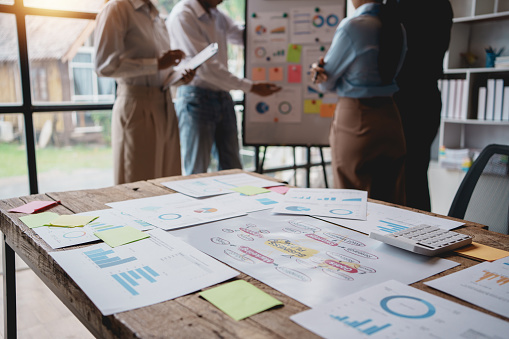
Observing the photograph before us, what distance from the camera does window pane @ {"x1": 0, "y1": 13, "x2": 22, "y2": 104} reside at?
2545 millimetres

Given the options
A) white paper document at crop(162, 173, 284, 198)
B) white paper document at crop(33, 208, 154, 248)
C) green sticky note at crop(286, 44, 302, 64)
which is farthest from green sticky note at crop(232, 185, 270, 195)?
green sticky note at crop(286, 44, 302, 64)

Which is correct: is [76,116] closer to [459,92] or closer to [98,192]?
[98,192]

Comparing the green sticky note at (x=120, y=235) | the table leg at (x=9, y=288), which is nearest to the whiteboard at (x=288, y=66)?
the table leg at (x=9, y=288)

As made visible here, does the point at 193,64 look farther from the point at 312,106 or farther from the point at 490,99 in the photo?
the point at 490,99

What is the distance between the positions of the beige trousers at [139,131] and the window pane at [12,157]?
0.63 meters

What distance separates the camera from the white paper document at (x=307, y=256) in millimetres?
800

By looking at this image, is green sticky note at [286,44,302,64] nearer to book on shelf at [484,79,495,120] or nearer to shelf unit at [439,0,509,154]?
shelf unit at [439,0,509,154]

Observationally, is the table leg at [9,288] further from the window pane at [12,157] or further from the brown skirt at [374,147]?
the brown skirt at [374,147]

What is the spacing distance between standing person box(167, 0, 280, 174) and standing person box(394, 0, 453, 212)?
3.42ft

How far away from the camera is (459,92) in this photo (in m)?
3.66

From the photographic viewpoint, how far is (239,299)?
74 centimetres

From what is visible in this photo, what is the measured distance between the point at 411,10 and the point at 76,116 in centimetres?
217

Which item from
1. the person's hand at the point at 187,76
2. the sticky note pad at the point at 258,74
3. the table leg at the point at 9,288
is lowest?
the table leg at the point at 9,288

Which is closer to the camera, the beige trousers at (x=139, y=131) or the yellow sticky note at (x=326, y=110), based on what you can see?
the beige trousers at (x=139, y=131)
